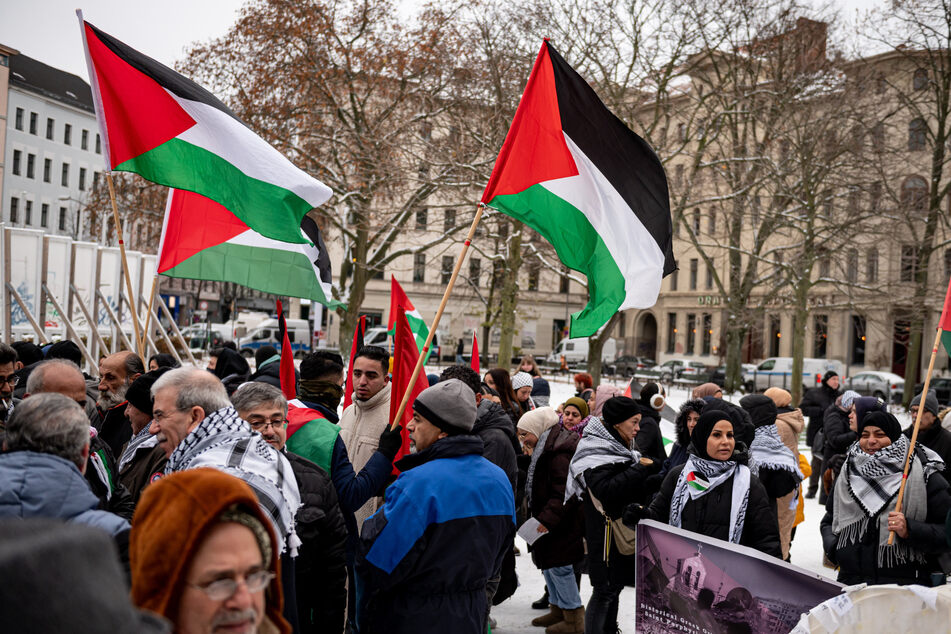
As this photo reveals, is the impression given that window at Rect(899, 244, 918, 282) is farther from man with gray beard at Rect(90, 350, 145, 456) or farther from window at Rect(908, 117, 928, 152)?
man with gray beard at Rect(90, 350, 145, 456)

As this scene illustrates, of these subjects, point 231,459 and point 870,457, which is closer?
point 231,459

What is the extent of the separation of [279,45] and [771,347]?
137ft

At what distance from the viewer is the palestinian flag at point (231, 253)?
7.12 m

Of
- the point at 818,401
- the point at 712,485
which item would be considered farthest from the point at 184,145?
the point at 818,401

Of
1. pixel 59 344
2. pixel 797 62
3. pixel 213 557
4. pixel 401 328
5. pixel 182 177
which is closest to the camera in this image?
pixel 213 557

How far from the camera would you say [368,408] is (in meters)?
5.31

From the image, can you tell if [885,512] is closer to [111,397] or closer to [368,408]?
[368,408]

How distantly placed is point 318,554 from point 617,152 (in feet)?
11.5

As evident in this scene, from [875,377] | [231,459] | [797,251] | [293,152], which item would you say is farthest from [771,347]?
[231,459]

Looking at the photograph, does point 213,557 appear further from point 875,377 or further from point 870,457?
point 875,377

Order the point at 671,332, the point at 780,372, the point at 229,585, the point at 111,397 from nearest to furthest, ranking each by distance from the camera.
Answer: the point at 229,585 < the point at 111,397 < the point at 780,372 < the point at 671,332

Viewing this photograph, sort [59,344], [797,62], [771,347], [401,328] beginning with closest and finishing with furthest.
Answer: [401,328]
[59,344]
[797,62]
[771,347]

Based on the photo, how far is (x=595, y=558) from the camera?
5.66m

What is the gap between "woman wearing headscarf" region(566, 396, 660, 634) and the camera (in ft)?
18.0
